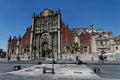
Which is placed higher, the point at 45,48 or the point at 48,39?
the point at 48,39

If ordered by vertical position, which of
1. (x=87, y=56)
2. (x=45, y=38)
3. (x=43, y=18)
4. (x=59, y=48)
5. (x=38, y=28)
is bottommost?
(x=87, y=56)

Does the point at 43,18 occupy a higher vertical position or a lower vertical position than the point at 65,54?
higher

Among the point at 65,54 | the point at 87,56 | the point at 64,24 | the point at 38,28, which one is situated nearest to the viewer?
the point at 87,56

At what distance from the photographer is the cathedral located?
51.3 metres

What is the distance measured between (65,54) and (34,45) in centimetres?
1610

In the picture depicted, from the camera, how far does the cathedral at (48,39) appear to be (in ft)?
168

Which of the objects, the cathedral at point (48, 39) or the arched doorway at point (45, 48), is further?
the arched doorway at point (45, 48)

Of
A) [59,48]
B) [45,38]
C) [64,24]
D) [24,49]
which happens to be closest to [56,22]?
[64,24]

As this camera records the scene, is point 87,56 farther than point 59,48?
No

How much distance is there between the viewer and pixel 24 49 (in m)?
57.9

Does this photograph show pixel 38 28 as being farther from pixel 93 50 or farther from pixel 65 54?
pixel 93 50

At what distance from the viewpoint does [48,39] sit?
56.4 meters

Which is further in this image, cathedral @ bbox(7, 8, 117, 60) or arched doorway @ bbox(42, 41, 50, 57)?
arched doorway @ bbox(42, 41, 50, 57)

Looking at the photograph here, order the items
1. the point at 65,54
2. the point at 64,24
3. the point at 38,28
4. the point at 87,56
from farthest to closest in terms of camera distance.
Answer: the point at 38,28 → the point at 64,24 → the point at 65,54 → the point at 87,56
